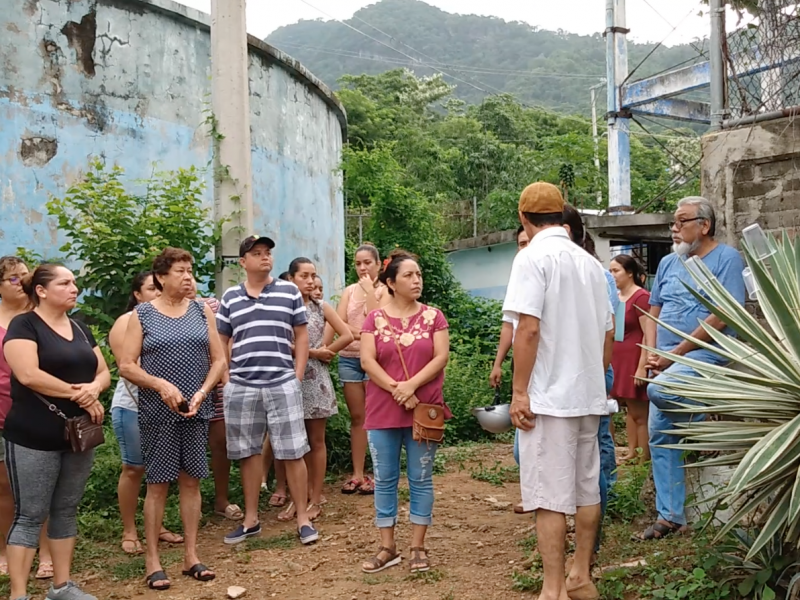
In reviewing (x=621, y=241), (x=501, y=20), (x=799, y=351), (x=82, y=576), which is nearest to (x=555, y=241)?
(x=799, y=351)

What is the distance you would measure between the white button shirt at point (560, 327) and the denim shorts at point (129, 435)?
8.88ft

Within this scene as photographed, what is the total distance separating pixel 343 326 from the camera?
5.96 meters

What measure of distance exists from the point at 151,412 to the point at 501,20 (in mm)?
95748

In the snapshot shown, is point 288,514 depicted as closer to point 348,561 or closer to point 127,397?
point 348,561

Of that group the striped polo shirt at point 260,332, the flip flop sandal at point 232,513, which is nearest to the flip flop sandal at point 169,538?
the flip flop sandal at point 232,513

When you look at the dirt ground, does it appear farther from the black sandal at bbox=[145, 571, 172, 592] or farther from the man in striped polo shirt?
the man in striped polo shirt

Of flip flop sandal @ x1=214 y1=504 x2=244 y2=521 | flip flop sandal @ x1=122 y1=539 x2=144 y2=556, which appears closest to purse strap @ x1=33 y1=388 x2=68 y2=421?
flip flop sandal @ x1=122 y1=539 x2=144 y2=556

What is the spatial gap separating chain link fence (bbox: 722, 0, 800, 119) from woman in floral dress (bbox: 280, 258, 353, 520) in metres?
3.13

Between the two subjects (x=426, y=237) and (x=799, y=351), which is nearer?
(x=799, y=351)

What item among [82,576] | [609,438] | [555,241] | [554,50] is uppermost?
[554,50]

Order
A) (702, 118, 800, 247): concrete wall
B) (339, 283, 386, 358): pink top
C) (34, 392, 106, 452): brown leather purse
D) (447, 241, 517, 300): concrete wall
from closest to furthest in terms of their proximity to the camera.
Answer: (34, 392, 106, 452): brown leather purse → (702, 118, 800, 247): concrete wall → (339, 283, 386, 358): pink top → (447, 241, 517, 300): concrete wall

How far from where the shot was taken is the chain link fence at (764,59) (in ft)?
17.2

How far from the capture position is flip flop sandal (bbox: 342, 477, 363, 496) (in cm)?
646

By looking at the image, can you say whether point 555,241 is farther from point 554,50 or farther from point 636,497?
point 554,50
